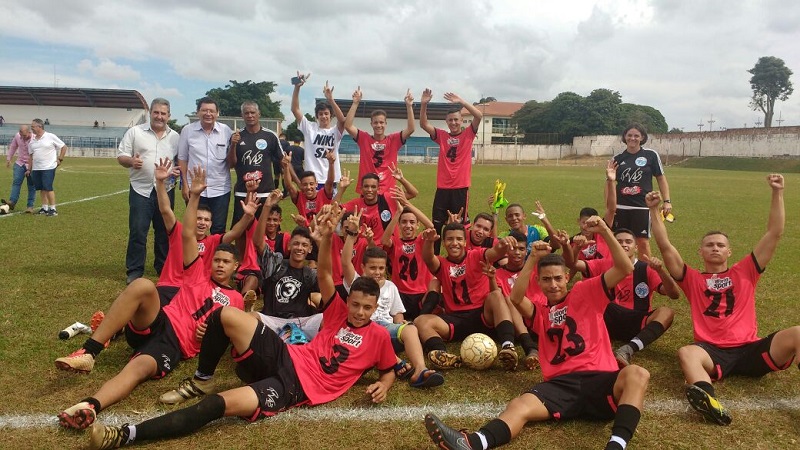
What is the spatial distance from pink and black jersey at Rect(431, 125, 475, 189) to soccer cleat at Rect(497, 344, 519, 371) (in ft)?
13.0

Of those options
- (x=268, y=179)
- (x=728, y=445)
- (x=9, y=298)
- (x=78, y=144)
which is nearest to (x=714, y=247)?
(x=728, y=445)

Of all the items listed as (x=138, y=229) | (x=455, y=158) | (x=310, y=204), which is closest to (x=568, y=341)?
(x=455, y=158)

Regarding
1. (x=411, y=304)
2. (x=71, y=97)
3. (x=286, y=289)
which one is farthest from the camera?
(x=71, y=97)

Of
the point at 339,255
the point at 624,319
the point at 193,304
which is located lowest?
the point at 624,319

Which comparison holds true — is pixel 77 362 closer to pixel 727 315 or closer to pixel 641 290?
pixel 641 290

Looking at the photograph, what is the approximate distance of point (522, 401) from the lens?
3.66 metres

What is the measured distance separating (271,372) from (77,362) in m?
1.50

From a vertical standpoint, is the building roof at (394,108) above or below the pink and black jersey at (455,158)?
above

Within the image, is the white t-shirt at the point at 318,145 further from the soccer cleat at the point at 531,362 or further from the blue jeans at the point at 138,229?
the soccer cleat at the point at 531,362

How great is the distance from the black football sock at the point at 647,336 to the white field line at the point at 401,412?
0.97 m

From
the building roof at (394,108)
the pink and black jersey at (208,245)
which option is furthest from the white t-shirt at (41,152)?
the building roof at (394,108)

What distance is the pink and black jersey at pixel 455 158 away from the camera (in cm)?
819

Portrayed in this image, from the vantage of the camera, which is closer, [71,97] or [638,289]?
[638,289]

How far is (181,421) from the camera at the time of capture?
3.37 meters
